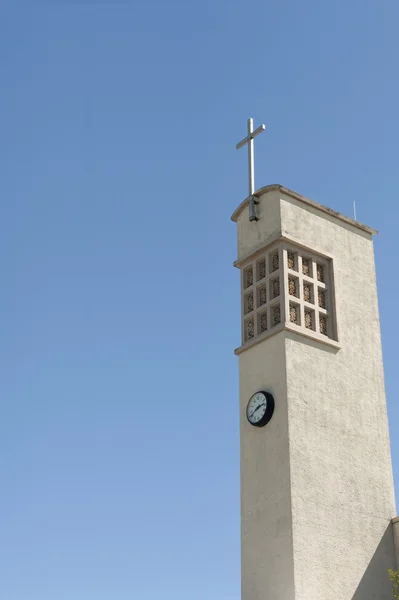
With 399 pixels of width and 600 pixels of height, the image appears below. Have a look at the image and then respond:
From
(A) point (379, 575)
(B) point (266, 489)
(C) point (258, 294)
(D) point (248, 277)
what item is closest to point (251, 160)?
(D) point (248, 277)

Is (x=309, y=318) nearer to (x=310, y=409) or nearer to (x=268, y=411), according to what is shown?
(x=310, y=409)

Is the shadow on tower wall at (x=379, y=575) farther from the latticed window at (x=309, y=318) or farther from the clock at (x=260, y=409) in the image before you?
the latticed window at (x=309, y=318)

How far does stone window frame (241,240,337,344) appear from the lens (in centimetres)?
2112

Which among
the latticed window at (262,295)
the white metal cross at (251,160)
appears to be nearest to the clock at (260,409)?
the latticed window at (262,295)

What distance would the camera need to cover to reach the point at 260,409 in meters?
20.5

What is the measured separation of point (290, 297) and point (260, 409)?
7.83ft

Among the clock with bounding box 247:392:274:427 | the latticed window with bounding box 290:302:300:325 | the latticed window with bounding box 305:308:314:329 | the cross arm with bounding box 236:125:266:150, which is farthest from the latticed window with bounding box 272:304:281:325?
the cross arm with bounding box 236:125:266:150

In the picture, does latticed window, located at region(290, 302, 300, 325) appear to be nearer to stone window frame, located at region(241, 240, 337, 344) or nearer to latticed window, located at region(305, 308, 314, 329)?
stone window frame, located at region(241, 240, 337, 344)

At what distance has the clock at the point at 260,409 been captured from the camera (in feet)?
66.5

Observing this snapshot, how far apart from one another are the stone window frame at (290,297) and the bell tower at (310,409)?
0.09 ft

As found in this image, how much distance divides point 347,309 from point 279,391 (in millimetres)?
2900

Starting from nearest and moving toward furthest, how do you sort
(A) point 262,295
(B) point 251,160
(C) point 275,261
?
(C) point 275,261 < (A) point 262,295 < (B) point 251,160

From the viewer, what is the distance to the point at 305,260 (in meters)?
22.0

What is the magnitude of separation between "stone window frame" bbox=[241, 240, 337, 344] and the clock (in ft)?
4.19
